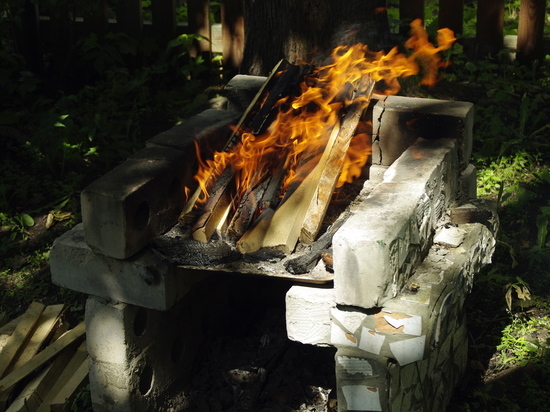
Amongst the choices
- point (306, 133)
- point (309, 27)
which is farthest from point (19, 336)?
point (309, 27)

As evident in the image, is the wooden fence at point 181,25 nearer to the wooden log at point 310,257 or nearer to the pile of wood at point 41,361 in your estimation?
the pile of wood at point 41,361

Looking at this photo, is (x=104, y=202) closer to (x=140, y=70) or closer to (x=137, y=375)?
(x=137, y=375)

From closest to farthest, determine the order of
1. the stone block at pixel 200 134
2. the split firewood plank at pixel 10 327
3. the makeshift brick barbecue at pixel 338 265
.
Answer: the makeshift brick barbecue at pixel 338 265 → the stone block at pixel 200 134 → the split firewood plank at pixel 10 327

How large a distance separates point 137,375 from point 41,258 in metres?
1.98

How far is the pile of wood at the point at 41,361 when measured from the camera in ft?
13.4

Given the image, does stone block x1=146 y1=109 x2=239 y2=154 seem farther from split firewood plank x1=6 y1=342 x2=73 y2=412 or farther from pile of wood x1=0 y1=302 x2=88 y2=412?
split firewood plank x1=6 y1=342 x2=73 y2=412

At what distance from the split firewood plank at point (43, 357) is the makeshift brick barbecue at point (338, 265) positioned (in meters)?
0.63

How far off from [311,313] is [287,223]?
505 millimetres

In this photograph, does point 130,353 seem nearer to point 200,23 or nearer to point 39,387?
point 39,387

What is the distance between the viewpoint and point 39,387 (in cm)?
413

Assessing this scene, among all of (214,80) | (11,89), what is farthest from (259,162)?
(11,89)

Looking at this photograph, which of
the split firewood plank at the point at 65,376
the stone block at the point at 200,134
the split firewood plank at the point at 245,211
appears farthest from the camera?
the split firewood plank at the point at 65,376

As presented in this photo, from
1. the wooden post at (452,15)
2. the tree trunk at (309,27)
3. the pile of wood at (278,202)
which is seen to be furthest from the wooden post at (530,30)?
the pile of wood at (278,202)

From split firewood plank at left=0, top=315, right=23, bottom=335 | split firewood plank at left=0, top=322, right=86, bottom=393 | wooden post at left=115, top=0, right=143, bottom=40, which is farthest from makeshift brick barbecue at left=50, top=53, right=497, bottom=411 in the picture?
wooden post at left=115, top=0, right=143, bottom=40
